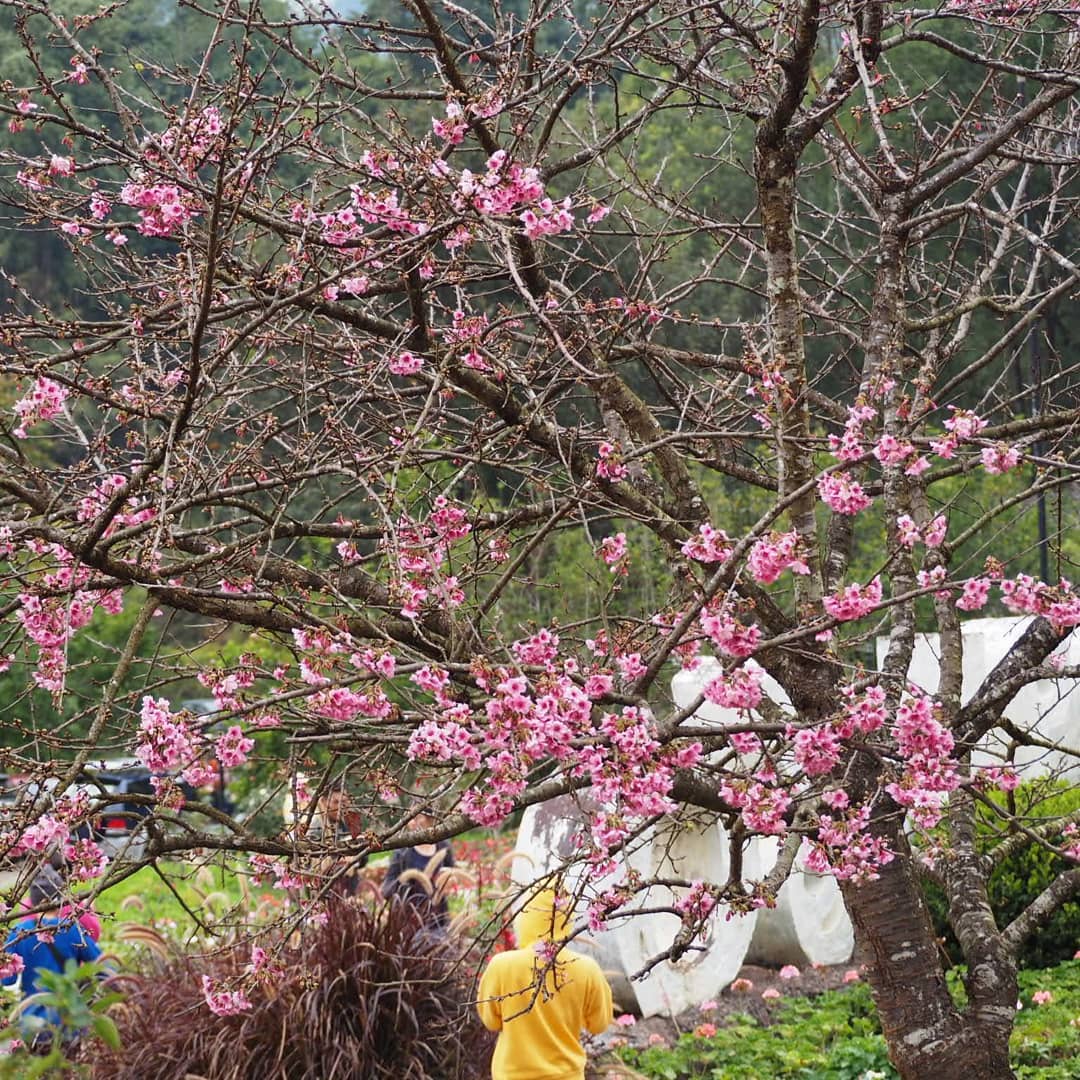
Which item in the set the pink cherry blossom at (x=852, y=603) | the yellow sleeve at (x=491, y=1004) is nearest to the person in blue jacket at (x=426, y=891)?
the yellow sleeve at (x=491, y=1004)

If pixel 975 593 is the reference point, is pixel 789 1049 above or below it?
below

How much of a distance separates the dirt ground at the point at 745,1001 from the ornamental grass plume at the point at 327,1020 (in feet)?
4.77

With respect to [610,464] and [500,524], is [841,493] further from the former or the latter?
[500,524]

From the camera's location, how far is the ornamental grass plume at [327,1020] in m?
4.82

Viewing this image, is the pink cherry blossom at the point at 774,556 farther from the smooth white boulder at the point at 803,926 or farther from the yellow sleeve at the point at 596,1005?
the smooth white boulder at the point at 803,926

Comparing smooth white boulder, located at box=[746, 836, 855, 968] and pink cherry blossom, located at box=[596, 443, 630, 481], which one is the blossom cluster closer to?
pink cherry blossom, located at box=[596, 443, 630, 481]

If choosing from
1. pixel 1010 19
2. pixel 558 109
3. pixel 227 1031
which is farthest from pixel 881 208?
pixel 227 1031

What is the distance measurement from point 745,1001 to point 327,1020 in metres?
3.17

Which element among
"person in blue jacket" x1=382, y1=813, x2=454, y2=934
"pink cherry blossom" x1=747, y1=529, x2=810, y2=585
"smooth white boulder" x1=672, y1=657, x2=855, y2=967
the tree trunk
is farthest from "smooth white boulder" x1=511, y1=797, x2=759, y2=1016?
"pink cherry blossom" x1=747, y1=529, x2=810, y2=585

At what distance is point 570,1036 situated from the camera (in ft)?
14.9

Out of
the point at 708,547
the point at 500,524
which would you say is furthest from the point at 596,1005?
the point at 708,547

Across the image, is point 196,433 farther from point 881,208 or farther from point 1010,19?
point 1010,19

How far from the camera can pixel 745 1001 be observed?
288 inches

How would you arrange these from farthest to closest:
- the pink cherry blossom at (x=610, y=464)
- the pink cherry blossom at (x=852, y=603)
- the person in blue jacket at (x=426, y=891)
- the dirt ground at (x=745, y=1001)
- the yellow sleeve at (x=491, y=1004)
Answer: the dirt ground at (x=745, y=1001) < the person in blue jacket at (x=426, y=891) < the yellow sleeve at (x=491, y=1004) < the pink cherry blossom at (x=610, y=464) < the pink cherry blossom at (x=852, y=603)
